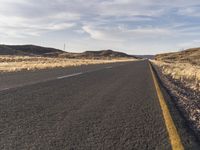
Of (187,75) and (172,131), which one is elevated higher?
(172,131)

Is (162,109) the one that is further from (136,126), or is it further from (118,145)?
(118,145)

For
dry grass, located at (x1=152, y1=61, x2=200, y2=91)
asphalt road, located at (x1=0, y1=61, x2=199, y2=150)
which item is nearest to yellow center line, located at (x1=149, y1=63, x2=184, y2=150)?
asphalt road, located at (x1=0, y1=61, x2=199, y2=150)

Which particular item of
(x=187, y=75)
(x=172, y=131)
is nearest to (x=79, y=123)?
(x=172, y=131)

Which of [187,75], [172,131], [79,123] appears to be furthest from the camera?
[187,75]

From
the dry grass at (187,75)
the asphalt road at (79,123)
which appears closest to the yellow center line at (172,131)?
the asphalt road at (79,123)

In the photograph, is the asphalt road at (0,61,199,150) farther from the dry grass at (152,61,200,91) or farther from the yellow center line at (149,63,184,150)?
the dry grass at (152,61,200,91)

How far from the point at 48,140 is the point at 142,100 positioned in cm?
555

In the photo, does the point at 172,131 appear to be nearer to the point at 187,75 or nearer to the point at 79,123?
the point at 79,123

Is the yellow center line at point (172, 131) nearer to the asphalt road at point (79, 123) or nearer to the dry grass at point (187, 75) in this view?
the asphalt road at point (79, 123)

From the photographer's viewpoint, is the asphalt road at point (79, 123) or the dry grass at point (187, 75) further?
the dry grass at point (187, 75)

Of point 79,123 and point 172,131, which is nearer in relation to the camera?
point 172,131

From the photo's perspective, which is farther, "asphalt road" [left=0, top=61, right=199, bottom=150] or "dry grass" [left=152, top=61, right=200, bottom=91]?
"dry grass" [left=152, top=61, right=200, bottom=91]

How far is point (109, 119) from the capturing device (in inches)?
276

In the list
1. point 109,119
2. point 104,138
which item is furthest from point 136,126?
point 104,138
